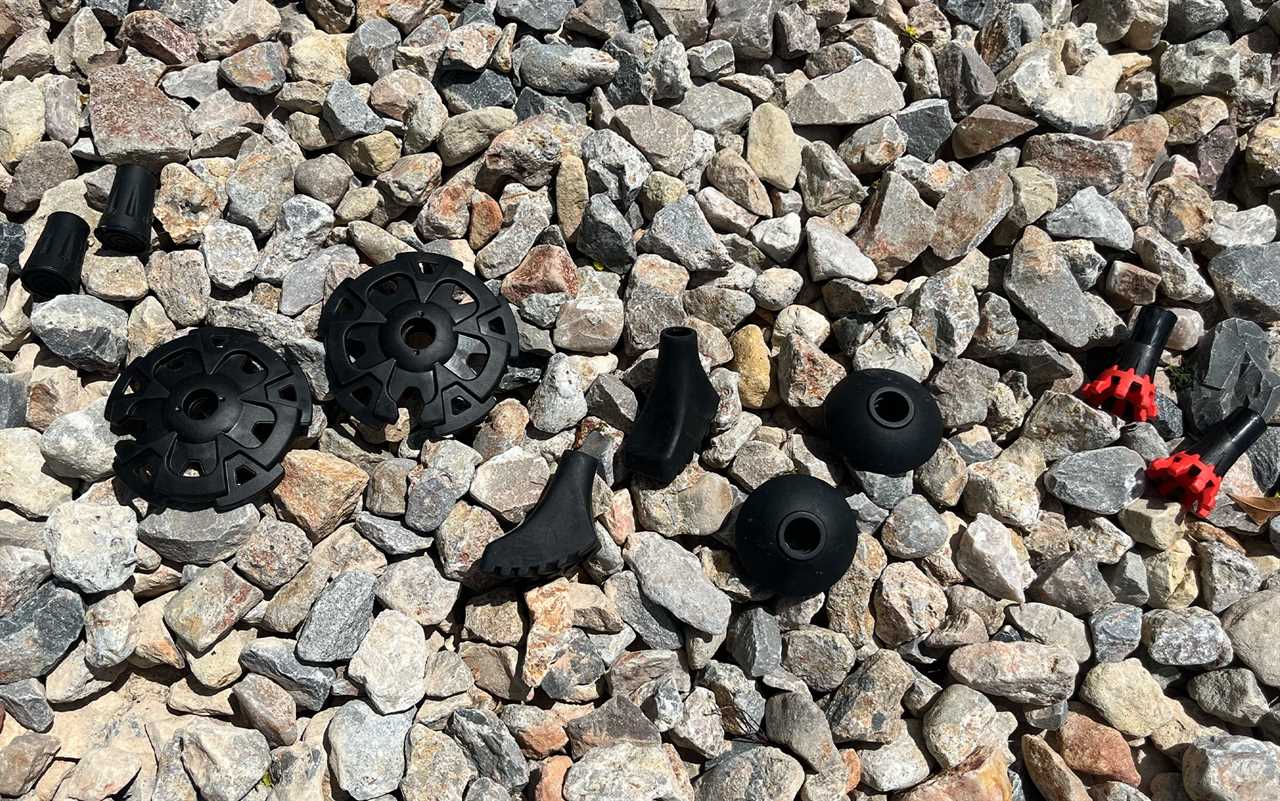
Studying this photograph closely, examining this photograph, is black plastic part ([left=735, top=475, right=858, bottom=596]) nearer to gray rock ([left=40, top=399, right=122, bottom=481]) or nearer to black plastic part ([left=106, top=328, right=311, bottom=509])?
black plastic part ([left=106, top=328, right=311, bottom=509])

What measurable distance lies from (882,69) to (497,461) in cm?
299


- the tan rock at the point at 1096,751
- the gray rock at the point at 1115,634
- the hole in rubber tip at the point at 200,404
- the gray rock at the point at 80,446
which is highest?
the hole in rubber tip at the point at 200,404

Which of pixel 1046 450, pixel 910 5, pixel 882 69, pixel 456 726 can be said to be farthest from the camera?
pixel 910 5

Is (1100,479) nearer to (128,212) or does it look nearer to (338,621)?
(338,621)

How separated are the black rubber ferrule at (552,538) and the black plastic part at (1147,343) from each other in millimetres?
2618

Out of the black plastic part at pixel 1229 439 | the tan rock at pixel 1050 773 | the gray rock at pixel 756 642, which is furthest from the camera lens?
the black plastic part at pixel 1229 439

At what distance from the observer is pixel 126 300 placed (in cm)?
422

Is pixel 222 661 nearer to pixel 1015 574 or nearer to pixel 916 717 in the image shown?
pixel 916 717

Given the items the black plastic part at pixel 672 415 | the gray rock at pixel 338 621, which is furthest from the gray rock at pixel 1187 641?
the gray rock at pixel 338 621

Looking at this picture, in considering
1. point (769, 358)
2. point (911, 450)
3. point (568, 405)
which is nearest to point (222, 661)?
point (568, 405)

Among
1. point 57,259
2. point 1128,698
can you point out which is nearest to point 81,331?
point 57,259

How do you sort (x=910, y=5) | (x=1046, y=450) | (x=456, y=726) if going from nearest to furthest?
(x=456, y=726) < (x=1046, y=450) < (x=910, y=5)

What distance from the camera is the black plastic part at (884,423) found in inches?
148

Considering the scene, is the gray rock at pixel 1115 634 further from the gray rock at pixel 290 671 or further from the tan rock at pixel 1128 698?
the gray rock at pixel 290 671
